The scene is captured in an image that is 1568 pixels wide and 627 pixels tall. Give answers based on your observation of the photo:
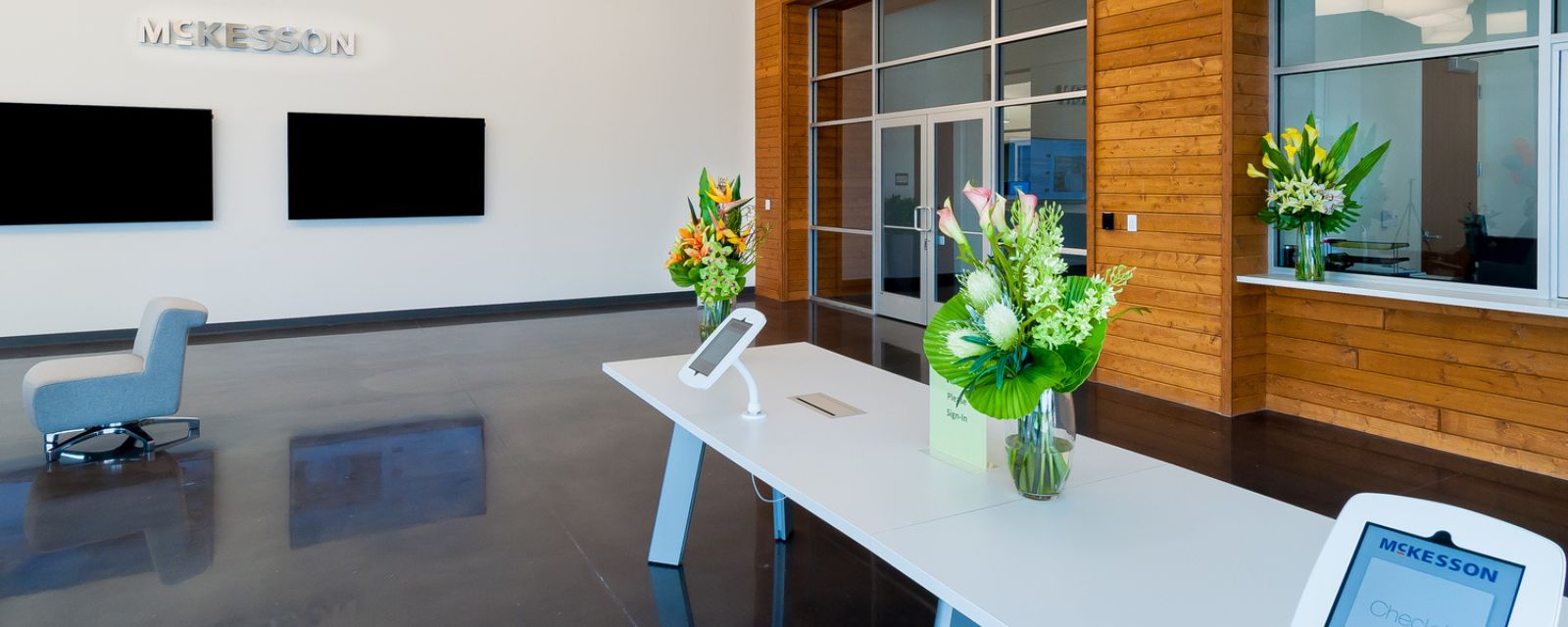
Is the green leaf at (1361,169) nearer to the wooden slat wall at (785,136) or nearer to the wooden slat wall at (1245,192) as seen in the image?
the wooden slat wall at (1245,192)

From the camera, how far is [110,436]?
5266 mm

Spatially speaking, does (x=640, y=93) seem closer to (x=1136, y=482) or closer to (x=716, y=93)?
(x=716, y=93)

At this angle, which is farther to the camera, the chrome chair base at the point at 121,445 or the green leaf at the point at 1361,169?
the green leaf at the point at 1361,169

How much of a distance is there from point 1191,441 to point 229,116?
8.24 m

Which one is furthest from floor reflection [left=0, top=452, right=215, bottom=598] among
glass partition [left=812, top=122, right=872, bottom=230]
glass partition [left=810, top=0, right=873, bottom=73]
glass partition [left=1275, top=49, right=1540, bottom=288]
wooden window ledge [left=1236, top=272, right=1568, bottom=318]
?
glass partition [left=810, top=0, right=873, bottom=73]

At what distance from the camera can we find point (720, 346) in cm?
277

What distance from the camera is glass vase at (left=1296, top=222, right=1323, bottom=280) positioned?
16.7ft

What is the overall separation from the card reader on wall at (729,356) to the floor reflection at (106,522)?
1.99 m

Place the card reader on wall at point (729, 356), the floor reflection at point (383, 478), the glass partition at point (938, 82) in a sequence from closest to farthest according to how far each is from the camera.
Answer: the card reader on wall at point (729, 356), the floor reflection at point (383, 478), the glass partition at point (938, 82)

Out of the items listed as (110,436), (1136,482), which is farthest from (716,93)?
(1136,482)

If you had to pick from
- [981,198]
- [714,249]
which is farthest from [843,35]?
[981,198]

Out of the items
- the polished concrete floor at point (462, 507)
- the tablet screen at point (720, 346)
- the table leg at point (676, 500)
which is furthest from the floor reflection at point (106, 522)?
the tablet screen at point (720, 346)

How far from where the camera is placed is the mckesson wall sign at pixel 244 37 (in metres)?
8.53

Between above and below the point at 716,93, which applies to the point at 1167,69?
below
